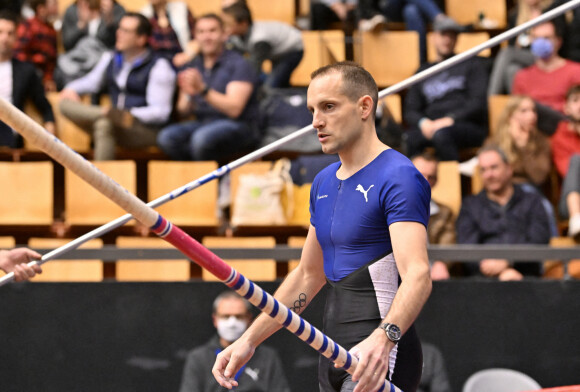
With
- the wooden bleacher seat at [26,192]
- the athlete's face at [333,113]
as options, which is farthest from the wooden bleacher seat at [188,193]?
the athlete's face at [333,113]

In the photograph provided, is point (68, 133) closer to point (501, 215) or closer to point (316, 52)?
point (316, 52)

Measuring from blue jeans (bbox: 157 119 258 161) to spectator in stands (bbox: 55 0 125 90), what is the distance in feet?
4.23

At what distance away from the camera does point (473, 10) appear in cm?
907

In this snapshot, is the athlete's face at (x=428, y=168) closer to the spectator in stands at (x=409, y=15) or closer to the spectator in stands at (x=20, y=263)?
the spectator in stands at (x=409, y=15)

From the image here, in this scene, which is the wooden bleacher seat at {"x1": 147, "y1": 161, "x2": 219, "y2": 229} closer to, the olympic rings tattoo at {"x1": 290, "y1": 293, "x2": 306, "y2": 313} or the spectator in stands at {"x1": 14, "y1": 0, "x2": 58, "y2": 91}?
the spectator in stands at {"x1": 14, "y1": 0, "x2": 58, "y2": 91}

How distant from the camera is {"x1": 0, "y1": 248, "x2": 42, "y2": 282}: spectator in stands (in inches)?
151

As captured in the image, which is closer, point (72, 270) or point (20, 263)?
point (20, 263)

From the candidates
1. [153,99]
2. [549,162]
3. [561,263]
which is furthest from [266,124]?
[561,263]

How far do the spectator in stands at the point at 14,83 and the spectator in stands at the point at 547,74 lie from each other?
356 centimetres

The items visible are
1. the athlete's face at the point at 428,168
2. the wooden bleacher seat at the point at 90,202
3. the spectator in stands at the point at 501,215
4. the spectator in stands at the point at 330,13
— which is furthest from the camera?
the spectator in stands at the point at 330,13

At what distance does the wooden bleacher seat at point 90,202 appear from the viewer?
267 inches

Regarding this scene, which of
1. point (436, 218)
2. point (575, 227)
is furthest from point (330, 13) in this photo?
point (575, 227)

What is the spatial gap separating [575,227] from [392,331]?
144 inches

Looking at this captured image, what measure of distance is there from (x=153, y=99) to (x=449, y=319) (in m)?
2.98
